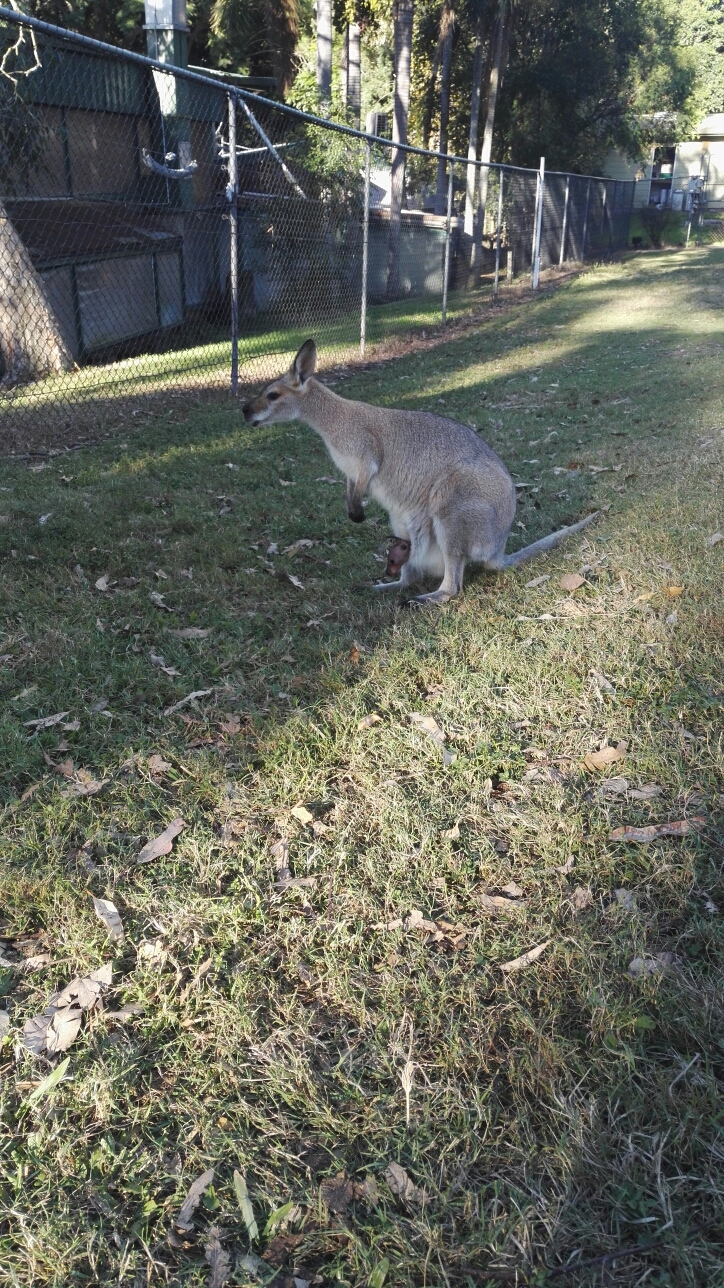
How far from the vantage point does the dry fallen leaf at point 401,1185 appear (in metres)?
1.98

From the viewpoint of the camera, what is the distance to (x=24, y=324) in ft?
32.2

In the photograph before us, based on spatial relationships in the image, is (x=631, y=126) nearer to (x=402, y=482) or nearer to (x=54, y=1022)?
(x=402, y=482)

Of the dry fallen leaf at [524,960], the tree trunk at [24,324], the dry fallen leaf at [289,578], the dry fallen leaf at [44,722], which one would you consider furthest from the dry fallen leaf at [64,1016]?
the tree trunk at [24,324]

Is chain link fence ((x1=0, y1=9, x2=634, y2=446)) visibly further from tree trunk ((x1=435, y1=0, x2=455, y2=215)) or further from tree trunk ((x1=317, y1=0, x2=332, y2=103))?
tree trunk ((x1=435, y1=0, x2=455, y2=215))

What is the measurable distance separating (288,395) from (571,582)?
1894mm

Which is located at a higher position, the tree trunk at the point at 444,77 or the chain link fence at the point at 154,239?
the tree trunk at the point at 444,77

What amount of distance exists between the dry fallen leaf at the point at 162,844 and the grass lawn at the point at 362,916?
2 cm

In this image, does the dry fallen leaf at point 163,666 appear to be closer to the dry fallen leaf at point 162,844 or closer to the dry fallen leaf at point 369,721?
the dry fallen leaf at point 369,721

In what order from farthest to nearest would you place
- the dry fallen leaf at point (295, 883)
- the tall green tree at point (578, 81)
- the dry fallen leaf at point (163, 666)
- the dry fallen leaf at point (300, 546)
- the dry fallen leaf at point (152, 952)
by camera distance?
the tall green tree at point (578, 81), the dry fallen leaf at point (300, 546), the dry fallen leaf at point (163, 666), the dry fallen leaf at point (295, 883), the dry fallen leaf at point (152, 952)

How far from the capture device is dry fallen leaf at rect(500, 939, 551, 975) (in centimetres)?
249

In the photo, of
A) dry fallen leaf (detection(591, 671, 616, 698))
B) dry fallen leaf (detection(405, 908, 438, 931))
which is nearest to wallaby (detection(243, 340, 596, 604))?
dry fallen leaf (detection(591, 671, 616, 698))

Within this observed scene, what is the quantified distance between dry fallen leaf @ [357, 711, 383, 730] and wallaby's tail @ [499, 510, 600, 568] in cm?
161

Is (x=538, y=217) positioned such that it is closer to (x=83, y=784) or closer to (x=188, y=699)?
(x=188, y=699)

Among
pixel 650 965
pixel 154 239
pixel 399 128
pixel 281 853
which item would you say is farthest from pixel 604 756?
pixel 399 128
